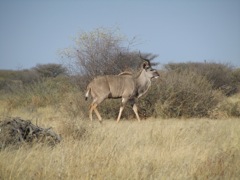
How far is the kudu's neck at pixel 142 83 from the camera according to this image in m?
13.2

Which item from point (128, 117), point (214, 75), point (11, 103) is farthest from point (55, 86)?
point (214, 75)

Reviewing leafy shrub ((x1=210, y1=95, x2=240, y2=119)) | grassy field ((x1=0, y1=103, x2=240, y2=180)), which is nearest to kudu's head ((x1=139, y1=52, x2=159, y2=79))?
leafy shrub ((x1=210, y1=95, x2=240, y2=119))

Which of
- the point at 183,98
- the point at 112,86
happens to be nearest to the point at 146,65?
the point at 183,98

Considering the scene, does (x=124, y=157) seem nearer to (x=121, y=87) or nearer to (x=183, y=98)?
(x=121, y=87)

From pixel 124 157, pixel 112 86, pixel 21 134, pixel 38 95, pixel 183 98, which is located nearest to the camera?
pixel 124 157

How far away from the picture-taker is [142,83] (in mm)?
13320

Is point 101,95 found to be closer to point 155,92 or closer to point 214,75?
point 155,92

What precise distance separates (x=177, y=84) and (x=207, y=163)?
7.87 meters

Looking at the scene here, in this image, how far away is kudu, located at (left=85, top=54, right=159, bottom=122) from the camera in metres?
12.3

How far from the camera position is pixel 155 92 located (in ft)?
44.2

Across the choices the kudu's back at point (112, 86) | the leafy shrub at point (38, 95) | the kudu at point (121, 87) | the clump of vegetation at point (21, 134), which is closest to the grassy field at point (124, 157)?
the clump of vegetation at point (21, 134)

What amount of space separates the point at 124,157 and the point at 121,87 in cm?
692

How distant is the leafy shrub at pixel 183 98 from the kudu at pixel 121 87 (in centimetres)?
60

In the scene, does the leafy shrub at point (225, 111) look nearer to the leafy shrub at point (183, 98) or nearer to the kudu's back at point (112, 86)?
the leafy shrub at point (183, 98)
